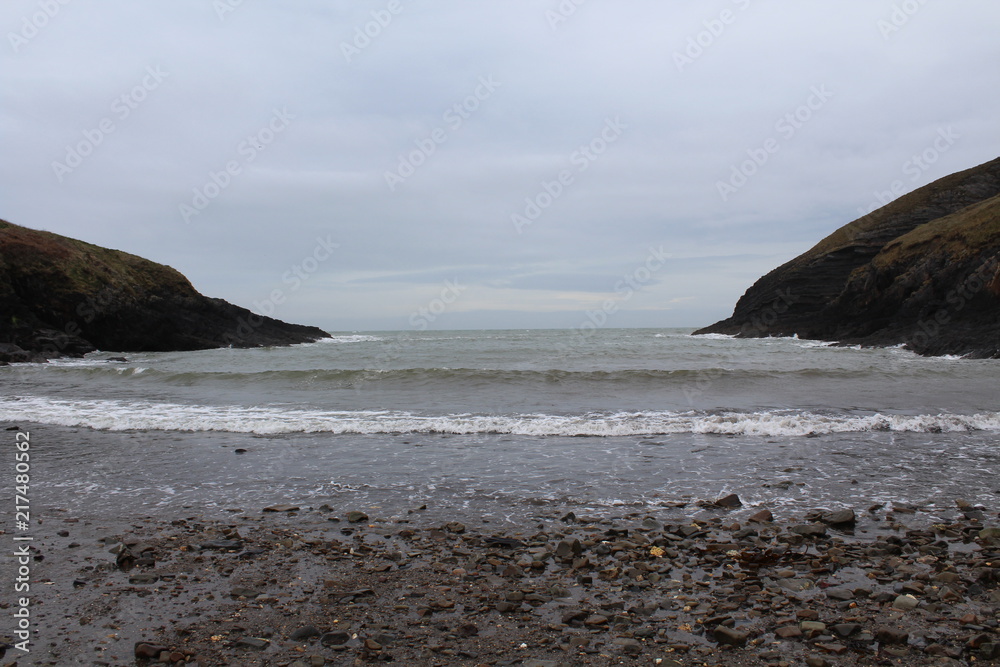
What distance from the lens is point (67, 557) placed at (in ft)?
A: 20.0

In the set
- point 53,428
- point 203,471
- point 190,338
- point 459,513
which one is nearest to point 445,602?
point 459,513

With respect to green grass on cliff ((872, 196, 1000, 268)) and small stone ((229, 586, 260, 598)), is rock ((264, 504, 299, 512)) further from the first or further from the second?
green grass on cliff ((872, 196, 1000, 268))

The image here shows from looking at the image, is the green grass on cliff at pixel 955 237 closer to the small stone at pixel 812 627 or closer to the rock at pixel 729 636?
the small stone at pixel 812 627

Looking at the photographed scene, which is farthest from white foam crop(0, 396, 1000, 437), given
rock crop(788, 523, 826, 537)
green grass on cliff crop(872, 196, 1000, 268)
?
green grass on cliff crop(872, 196, 1000, 268)

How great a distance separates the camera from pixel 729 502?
8000mm

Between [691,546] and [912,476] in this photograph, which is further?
[912,476]

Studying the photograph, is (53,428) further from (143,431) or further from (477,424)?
(477,424)

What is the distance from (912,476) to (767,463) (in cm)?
216

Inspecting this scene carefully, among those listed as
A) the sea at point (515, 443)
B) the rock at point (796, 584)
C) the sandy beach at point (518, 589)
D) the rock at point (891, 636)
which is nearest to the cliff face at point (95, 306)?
the sea at point (515, 443)

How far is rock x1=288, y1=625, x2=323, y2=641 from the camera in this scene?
4.40m

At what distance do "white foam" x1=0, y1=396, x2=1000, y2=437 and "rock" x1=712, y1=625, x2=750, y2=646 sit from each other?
924 cm

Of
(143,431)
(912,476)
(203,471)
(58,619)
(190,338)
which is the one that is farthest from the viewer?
(190,338)

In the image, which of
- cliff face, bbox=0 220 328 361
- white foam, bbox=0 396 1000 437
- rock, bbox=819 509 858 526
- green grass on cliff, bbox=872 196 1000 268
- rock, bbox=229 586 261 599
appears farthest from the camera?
green grass on cliff, bbox=872 196 1000 268

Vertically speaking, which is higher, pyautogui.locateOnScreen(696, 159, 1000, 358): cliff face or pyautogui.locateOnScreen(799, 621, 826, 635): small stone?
pyautogui.locateOnScreen(696, 159, 1000, 358): cliff face
